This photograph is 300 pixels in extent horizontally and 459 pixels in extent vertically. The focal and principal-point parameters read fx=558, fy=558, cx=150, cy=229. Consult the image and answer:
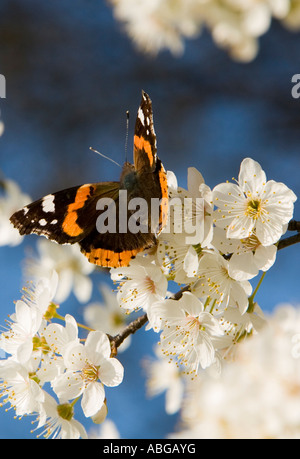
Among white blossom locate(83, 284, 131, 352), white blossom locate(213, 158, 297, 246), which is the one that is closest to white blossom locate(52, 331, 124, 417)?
white blossom locate(213, 158, 297, 246)

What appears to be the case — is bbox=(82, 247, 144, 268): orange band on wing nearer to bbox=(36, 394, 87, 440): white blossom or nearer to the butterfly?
the butterfly

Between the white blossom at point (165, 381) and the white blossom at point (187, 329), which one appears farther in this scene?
the white blossom at point (165, 381)

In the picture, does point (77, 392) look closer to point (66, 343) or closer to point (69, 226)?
point (66, 343)

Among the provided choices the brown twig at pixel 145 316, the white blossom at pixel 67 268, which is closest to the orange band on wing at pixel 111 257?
the brown twig at pixel 145 316

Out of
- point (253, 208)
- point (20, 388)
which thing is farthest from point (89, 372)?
point (253, 208)

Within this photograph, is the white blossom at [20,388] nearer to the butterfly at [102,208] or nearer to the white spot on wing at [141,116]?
the butterfly at [102,208]
